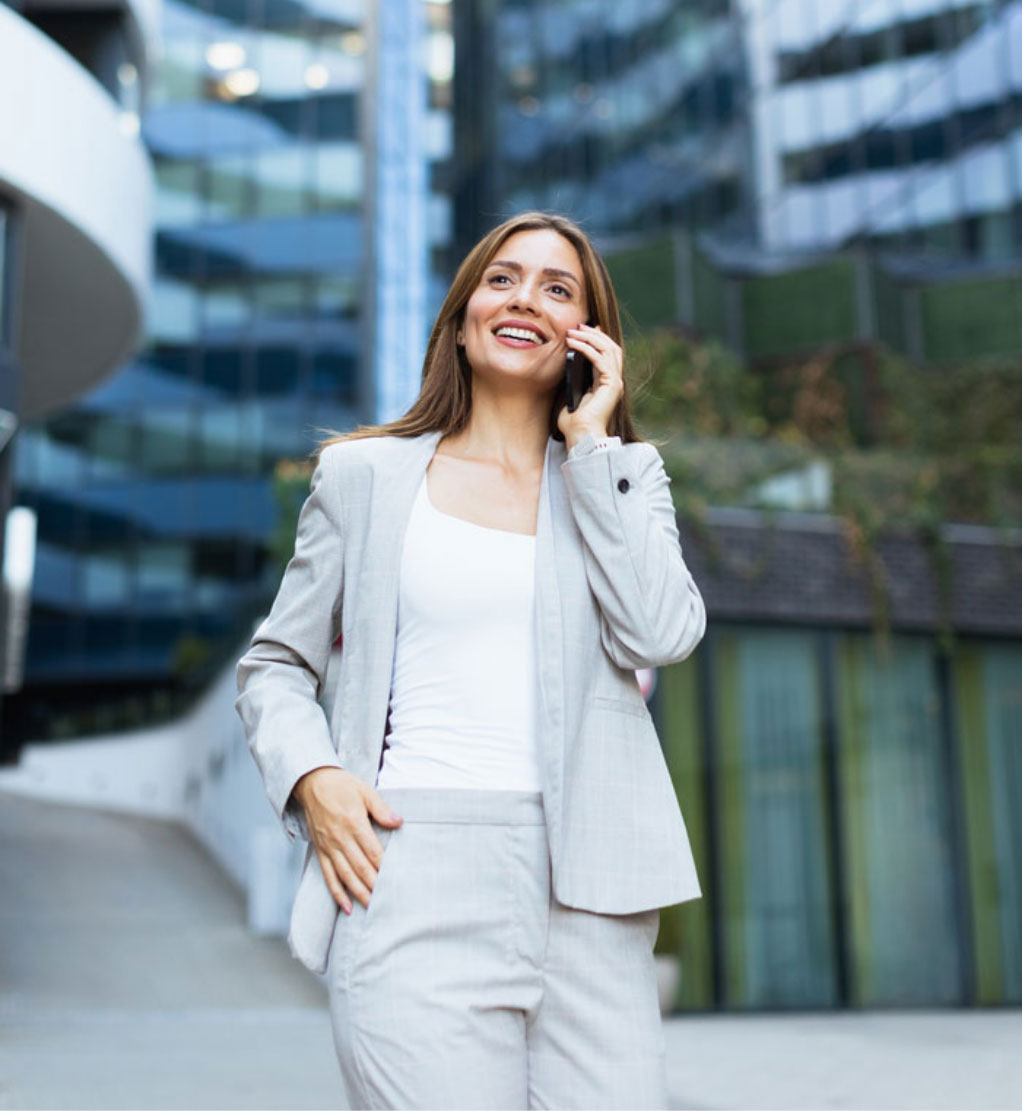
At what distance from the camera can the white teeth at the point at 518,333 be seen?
2172 millimetres

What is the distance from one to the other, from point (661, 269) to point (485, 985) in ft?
48.9

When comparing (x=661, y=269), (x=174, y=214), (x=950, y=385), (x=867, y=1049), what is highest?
(x=174, y=214)

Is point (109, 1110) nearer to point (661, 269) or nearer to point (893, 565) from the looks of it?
point (893, 565)

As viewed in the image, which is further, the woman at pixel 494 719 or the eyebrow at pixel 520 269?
the eyebrow at pixel 520 269

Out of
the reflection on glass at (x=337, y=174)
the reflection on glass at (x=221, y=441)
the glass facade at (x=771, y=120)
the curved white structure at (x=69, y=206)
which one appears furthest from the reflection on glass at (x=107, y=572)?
the curved white structure at (x=69, y=206)

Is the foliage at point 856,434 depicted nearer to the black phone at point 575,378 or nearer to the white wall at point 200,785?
the white wall at point 200,785

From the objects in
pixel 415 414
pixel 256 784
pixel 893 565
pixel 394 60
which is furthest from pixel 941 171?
pixel 415 414

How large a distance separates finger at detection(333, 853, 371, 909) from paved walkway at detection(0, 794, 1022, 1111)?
417 centimetres

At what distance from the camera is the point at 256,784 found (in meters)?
13.5

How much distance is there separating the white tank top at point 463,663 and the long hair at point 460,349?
24 cm

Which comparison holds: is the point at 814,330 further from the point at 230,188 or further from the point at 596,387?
the point at 230,188

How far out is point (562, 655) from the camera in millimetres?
1952

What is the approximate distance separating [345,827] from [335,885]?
8 cm

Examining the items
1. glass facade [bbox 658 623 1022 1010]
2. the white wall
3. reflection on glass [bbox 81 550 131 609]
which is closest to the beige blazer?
the white wall
